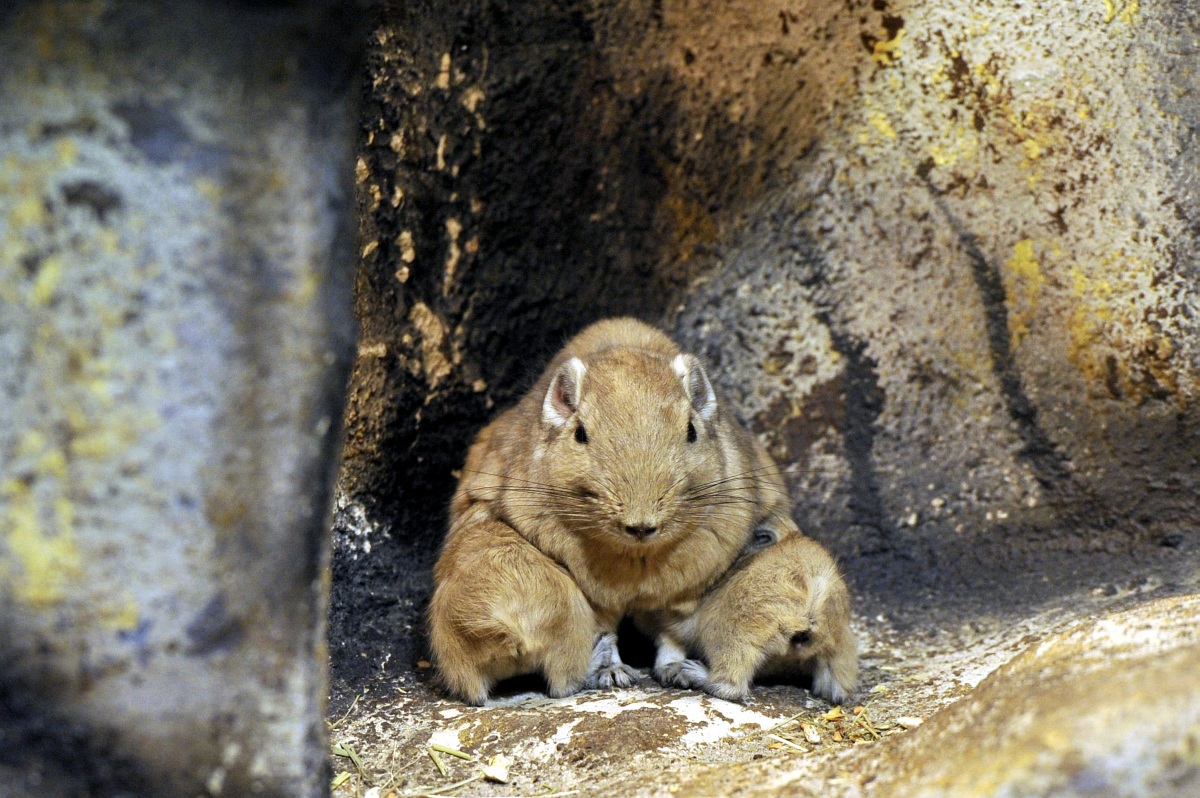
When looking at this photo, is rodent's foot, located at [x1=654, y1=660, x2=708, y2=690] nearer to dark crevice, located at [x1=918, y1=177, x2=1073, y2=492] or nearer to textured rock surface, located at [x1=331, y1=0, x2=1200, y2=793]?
textured rock surface, located at [x1=331, y1=0, x2=1200, y2=793]

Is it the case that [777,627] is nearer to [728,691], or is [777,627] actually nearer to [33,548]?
[728,691]

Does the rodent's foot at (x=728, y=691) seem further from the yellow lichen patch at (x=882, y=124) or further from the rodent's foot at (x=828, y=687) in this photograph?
the yellow lichen patch at (x=882, y=124)

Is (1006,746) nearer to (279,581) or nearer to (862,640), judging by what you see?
(279,581)

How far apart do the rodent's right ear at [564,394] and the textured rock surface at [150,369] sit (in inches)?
87.8

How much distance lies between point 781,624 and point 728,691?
38 centimetres

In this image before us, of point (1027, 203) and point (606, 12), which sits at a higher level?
point (606, 12)

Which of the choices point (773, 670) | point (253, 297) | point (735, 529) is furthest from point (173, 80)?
point (773, 670)

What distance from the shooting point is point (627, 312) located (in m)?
6.77

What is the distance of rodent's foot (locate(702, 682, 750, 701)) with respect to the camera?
532 centimetres

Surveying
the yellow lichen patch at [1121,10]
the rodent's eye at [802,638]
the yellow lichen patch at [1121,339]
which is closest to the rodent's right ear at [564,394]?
the rodent's eye at [802,638]

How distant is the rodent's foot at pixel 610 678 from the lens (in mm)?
5496

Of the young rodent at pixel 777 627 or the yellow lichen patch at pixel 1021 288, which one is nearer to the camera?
the young rodent at pixel 777 627

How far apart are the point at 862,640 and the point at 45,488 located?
4.14 m

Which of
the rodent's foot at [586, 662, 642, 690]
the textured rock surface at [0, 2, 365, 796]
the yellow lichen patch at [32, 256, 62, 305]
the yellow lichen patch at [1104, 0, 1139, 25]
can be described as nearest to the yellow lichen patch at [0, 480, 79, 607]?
the textured rock surface at [0, 2, 365, 796]
